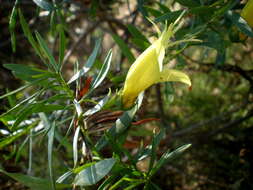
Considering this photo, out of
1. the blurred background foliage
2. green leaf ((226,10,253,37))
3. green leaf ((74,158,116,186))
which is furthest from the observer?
the blurred background foliage

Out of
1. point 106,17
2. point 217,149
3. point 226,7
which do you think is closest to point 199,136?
point 217,149

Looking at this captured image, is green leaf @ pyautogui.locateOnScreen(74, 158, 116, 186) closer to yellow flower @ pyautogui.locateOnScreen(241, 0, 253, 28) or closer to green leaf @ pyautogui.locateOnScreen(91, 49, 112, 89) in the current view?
green leaf @ pyautogui.locateOnScreen(91, 49, 112, 89)

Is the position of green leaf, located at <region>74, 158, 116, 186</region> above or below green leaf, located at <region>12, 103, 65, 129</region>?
below

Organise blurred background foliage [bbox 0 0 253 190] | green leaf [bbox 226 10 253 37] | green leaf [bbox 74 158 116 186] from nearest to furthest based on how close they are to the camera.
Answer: green leaf [bbox 74 158 116 186] < green leaf [bbox 226 10 253 37] < blurred background foliage [bbox 0 0 253 190]

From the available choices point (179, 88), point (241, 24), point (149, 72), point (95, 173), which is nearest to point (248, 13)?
point (241, 24)

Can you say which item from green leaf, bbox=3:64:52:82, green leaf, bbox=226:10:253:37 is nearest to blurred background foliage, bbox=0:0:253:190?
green leaf, bbox=226:10:253:37

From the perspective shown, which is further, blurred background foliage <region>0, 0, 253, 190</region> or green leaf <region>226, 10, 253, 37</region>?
blurred background foliage <region>0, 0, 253, 190</region>

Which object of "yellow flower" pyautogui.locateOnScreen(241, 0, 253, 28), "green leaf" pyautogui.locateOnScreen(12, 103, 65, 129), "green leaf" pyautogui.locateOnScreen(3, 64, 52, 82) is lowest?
"green leaf" pyautogui.locateOnScreen(12, 103, 65, 129)
